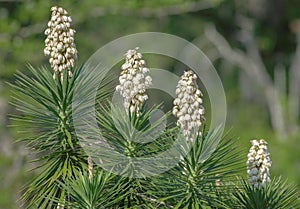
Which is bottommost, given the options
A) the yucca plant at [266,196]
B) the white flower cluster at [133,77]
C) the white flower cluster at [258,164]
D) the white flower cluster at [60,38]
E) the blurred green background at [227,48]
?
the yucca plant at [266,196]

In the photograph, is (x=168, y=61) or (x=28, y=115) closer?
(x=28, y=115)

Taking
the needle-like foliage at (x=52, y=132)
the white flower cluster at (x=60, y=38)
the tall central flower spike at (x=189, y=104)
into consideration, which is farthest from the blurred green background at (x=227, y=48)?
the tall central flower spike at (x=189, y=104)

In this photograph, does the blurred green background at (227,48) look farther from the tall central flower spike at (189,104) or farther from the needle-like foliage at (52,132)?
the tall central flower spike at (189,104)

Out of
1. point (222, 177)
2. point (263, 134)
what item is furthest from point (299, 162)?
point (222, 177)

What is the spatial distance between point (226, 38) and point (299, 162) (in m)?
4.40

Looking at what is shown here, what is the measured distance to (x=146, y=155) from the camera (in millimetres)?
2129

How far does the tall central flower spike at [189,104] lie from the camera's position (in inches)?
81.5

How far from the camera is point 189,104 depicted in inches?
81.7

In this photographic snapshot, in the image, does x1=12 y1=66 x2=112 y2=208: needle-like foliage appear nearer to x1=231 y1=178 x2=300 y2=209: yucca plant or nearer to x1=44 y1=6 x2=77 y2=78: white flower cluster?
x1=44 y1=6 x2=77 y2=78: white flower cluster

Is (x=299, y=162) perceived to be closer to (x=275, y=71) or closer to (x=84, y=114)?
(x=275, y=71)

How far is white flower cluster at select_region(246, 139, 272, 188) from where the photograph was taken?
2.17 metres

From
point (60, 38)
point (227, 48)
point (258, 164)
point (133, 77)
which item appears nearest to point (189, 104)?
point (133, 77)

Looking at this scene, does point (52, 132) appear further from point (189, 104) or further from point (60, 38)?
point (189, 104)

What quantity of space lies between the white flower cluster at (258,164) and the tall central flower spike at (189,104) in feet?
0.69
